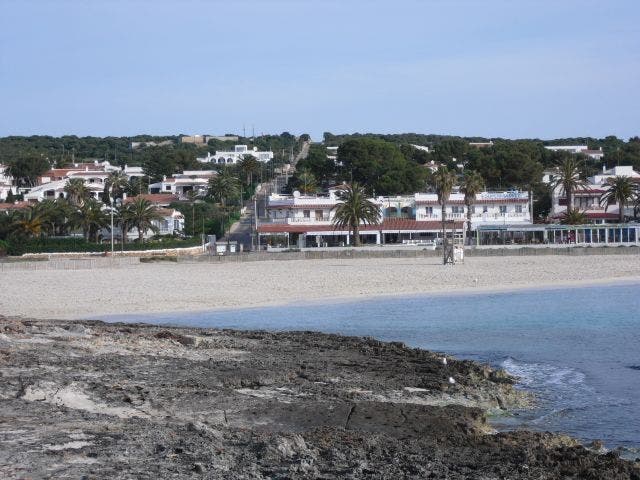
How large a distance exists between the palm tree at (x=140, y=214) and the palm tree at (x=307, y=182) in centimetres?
2713

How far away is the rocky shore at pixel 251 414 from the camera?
392 inches

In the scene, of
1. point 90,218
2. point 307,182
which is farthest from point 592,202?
point 90,218

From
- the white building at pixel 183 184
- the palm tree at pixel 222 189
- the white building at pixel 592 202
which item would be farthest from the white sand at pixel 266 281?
the white building at pixel 183 184

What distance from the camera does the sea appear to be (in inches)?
622

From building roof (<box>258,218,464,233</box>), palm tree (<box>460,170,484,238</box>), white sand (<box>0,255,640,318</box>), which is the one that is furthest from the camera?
palm tree (<box>460,170,484,238</box>)

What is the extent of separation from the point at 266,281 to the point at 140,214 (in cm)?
3367

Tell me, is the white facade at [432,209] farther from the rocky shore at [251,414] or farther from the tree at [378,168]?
the rocky shore at [251,414]

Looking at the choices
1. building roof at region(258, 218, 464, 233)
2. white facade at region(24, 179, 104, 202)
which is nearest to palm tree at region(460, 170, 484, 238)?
building roof at region(258, 218, 464, 233)

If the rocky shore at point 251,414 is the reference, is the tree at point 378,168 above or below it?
above

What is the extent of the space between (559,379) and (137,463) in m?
11.9

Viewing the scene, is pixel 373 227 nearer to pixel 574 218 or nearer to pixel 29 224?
pixel 574 218

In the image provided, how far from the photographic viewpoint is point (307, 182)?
104 meters

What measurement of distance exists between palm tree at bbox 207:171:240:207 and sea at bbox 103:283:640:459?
60.7 metres

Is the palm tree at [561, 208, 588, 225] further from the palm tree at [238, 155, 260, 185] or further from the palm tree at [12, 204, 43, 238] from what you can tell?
the palm tree at [238, 155, 260, 185]
